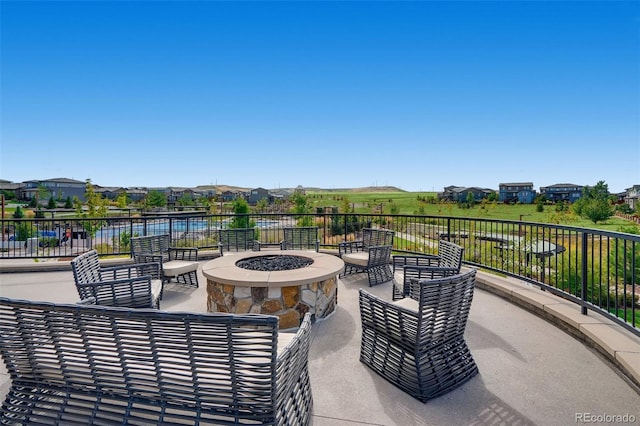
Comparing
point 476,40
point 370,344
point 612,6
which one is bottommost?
point 370,344

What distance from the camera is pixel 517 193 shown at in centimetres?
7412

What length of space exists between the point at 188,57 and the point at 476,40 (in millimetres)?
10356

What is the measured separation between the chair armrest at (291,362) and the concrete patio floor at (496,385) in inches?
22.0

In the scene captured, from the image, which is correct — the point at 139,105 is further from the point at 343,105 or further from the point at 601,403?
the point at 601,403

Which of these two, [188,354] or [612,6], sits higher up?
[612,6]

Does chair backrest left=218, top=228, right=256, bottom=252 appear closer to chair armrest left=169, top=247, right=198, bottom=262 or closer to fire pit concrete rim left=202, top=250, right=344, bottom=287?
chair armrest left=169, top=247, right=198, bottom=262

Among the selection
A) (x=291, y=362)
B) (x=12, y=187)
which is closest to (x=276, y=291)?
(x=291, y=362)

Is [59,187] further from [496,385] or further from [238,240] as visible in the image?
[496,385]

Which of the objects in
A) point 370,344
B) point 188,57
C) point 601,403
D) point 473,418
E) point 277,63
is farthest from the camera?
point 277,63

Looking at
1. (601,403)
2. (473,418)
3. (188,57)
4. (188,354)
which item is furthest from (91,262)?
(188,57)

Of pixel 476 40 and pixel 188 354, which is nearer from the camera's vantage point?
pixel 188 354

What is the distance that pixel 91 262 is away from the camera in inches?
147

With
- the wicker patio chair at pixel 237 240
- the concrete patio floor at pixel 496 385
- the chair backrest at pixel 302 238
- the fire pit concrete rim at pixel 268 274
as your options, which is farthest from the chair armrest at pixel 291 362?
the wicker patio chair at pixel 237 240

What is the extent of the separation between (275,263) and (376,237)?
8.15ft
